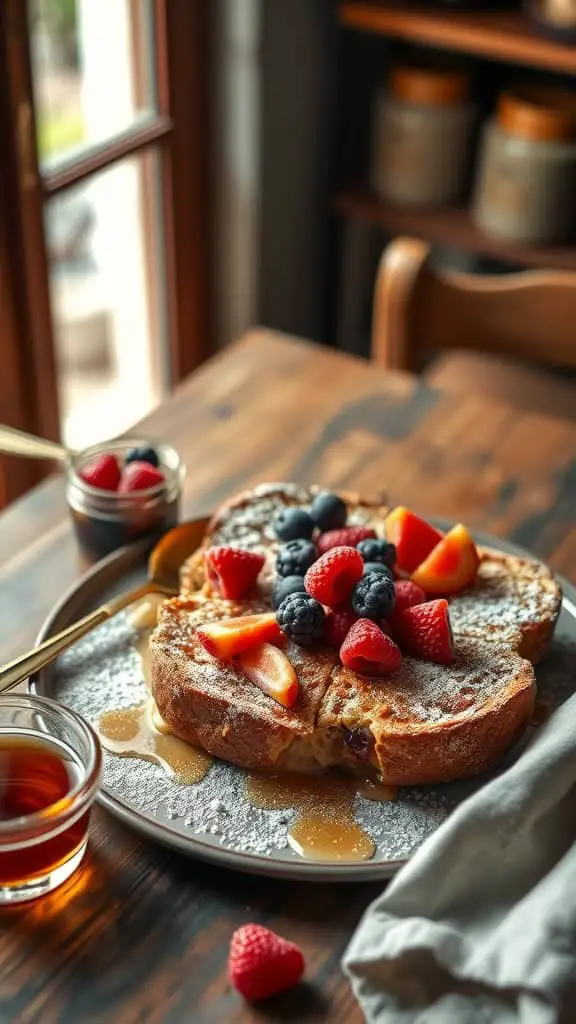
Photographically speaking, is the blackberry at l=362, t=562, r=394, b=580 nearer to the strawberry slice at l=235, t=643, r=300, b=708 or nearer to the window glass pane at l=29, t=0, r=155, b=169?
the strawberry slice at l=235, t=643, r=300, b=708

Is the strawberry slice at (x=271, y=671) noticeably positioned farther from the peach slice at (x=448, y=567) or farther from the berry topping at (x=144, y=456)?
the berry topping at (x=144, y=456)

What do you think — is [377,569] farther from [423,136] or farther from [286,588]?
[423,136]

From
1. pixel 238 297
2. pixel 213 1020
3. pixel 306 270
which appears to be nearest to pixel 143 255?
pixel 238 297

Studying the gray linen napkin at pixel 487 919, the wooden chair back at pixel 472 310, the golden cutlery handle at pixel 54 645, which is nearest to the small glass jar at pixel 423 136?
the wooden chair back at pixel 472 310

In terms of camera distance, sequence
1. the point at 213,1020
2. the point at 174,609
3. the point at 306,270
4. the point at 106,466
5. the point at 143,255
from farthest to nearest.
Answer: the point at 306,270 < the point at 143,255 < the point at 106,466 < the point at 174,609 < the point at 213,1020

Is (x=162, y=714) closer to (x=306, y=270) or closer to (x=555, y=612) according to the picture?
(x=555, y=612)

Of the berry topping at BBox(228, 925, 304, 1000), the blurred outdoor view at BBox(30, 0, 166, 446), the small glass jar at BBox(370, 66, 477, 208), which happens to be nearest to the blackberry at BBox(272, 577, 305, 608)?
the berry topping at BBox(228, 925, 304, 1000)
